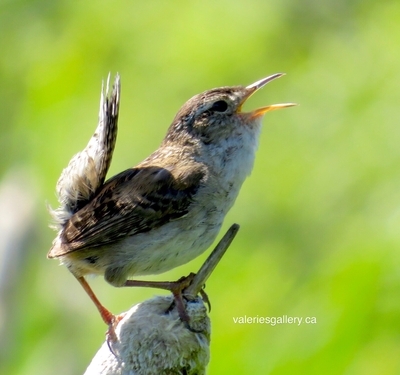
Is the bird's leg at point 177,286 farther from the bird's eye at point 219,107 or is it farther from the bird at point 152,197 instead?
the bird's eye at point 219,107

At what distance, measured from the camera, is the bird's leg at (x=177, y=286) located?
2141 millimetres

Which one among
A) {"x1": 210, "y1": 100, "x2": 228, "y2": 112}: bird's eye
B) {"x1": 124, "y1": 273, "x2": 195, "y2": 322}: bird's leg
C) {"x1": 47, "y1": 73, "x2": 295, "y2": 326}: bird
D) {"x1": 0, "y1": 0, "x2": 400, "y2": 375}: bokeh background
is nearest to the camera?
{"x1": 124, "y1": 273, "x2": 195, "y2": 322}: bird's leg

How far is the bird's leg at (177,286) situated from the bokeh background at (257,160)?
0.52ft

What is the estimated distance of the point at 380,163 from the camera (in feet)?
9.89

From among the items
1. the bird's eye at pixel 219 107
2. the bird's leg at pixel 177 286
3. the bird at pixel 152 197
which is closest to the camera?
the bird's leg at pixel 177 286

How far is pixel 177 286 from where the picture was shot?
2594 mm

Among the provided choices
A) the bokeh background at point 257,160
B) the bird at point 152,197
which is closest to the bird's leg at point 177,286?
the bird at point 152,197

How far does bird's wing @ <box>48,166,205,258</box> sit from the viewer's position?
9.64 feet

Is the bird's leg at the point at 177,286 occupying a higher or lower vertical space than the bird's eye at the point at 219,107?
lower

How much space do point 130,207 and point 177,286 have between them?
0.55 meters

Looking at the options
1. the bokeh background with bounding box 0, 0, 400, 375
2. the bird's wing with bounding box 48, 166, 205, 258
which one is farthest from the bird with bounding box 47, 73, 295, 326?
the bokeh background with bounding box 0, 0, 400, 375

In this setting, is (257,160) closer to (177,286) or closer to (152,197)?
(152,197)

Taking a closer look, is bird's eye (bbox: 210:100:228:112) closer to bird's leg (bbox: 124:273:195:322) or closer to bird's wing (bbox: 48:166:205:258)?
bird's wing (bbox: 48:166:205:258)

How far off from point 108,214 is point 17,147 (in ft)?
3.62
